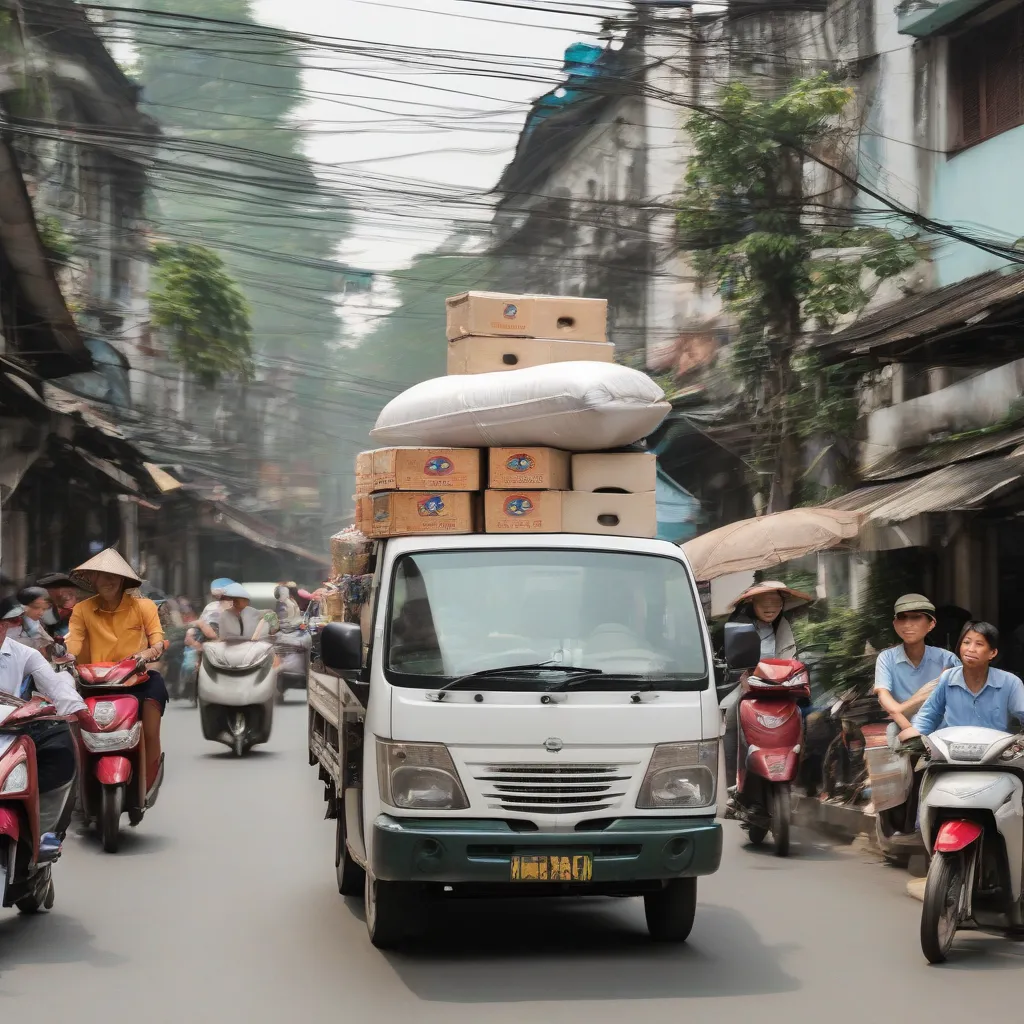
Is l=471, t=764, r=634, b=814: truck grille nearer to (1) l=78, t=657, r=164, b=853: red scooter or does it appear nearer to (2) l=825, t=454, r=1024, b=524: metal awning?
(1) l=78, t=657, r=164, b=853: red scooter

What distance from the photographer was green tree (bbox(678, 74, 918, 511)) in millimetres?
19500

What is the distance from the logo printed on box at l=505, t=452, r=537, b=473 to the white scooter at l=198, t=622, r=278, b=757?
27.5 ft

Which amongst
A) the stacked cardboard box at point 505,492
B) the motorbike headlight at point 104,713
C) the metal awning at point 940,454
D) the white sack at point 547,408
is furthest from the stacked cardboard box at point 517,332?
the metal awning at point 940,454

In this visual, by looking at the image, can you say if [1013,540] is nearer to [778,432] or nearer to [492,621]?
[778,432]

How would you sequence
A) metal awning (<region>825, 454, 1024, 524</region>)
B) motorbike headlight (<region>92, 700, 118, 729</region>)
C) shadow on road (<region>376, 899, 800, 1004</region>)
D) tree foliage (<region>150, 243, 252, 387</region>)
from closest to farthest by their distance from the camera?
shadow on road (<region>376, 899, 800, 1004</region>), motorbike headlight (<region>92, 700, 118, 729</region>), metal awning (<region>825, 454, 1024, 524</region>), tree foliage (<region>150, 243, 252, 387</region>)

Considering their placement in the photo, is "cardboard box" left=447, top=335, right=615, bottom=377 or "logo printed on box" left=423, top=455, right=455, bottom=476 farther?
"cardboard box" left=447, top=335, right=615, bottom=377

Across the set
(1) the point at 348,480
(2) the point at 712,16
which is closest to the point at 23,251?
(2) the point at 712,16

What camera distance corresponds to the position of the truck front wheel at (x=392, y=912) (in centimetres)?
678

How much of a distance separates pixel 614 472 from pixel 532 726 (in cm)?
177

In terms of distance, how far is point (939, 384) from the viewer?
18.4 meters

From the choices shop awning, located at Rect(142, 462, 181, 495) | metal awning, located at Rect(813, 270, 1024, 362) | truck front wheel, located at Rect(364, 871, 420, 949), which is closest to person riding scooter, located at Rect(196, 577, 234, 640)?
metal awning, located at Rect(813, 270, 1024, 362)

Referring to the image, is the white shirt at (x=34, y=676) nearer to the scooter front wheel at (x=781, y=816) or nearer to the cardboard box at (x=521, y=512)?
the cardboard box at (x=521, y=512)

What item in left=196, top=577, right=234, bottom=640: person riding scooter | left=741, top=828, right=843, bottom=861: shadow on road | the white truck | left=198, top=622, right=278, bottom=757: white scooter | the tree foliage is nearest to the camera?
the white truck

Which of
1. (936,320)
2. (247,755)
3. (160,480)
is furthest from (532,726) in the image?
(160,480)
